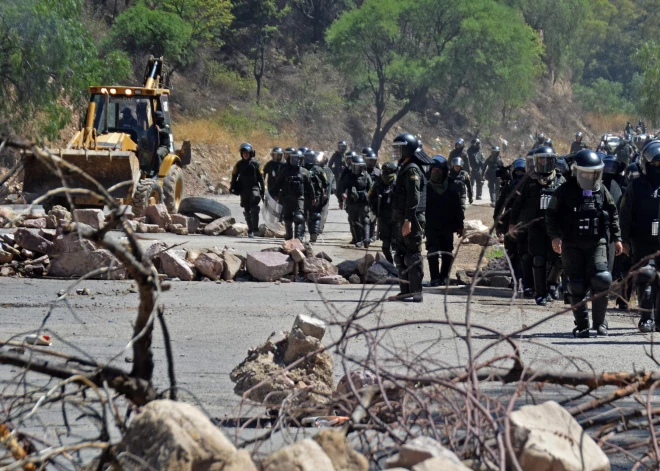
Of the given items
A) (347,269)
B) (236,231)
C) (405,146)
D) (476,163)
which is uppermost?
(405,146)

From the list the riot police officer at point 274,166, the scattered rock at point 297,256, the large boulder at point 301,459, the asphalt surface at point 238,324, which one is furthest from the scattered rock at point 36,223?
the large boulder at point 301,459

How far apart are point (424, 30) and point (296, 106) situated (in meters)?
7.20

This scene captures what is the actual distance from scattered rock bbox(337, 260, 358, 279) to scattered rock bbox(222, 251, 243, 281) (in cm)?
138

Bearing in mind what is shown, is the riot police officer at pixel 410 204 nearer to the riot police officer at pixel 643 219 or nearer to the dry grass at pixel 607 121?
the riot police officer at pixel 643 219

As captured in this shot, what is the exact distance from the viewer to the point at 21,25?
25.8 metres

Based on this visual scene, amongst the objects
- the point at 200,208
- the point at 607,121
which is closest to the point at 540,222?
the point at 200,208

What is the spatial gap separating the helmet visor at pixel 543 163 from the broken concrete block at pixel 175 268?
178 inches

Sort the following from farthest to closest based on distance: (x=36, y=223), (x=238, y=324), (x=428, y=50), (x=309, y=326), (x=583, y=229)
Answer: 1. (x=428, y=50)
2. (x=36, y=223)
3. (x=238, y=324)
4. (x=583, y=229)
5. (x=309, y=326)

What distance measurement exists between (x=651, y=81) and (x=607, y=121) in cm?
2875

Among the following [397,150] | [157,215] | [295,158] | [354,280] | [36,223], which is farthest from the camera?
[157,215]

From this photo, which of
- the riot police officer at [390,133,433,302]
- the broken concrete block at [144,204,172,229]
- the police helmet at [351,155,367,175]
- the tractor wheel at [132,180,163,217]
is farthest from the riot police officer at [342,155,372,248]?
the riot police officer at [390,133,433,302]

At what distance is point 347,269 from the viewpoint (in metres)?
14.5

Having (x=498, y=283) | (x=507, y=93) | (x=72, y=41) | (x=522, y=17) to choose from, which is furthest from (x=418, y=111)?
(x=498, y=283)

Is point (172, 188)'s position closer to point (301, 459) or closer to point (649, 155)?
point (649, 155)
